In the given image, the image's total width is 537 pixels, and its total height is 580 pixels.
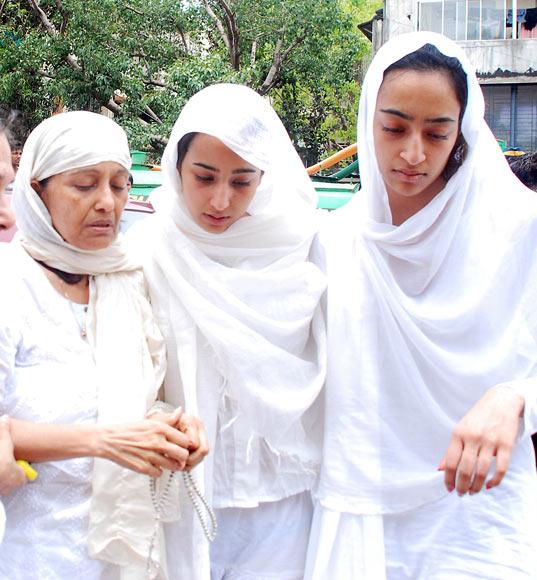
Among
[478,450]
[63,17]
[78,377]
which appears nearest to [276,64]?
[63,17]

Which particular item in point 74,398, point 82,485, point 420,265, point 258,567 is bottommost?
point 258,567

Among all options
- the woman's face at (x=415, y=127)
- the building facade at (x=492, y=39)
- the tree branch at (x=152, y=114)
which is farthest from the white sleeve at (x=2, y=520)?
the building facade at (x=492, y=39)

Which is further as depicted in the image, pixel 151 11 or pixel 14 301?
pixel 151 11

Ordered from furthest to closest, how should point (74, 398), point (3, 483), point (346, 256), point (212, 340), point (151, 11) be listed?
point (151, 11)
point (346, 256)
point (212, 340)
point (74, 398)
point (3, 483)

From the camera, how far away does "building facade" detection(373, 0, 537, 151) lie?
18.2m

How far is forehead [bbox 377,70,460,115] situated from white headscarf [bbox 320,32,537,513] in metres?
0.07

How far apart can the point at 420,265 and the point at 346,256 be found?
199 mm

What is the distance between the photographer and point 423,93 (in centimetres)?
204

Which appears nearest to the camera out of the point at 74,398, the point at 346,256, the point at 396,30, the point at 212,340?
the point at 74,398

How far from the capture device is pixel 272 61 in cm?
1459

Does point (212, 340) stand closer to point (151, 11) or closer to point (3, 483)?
point (3, 483)

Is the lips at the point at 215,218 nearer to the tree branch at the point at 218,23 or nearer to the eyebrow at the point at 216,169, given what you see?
the eyebrow at the point at 216,169

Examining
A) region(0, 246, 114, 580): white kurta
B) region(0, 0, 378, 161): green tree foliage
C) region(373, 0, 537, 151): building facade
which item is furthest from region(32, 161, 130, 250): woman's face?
region(373, 0, 537, 151): building facade

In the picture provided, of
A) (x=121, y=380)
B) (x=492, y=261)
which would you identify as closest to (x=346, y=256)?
(x=492, y=261)
